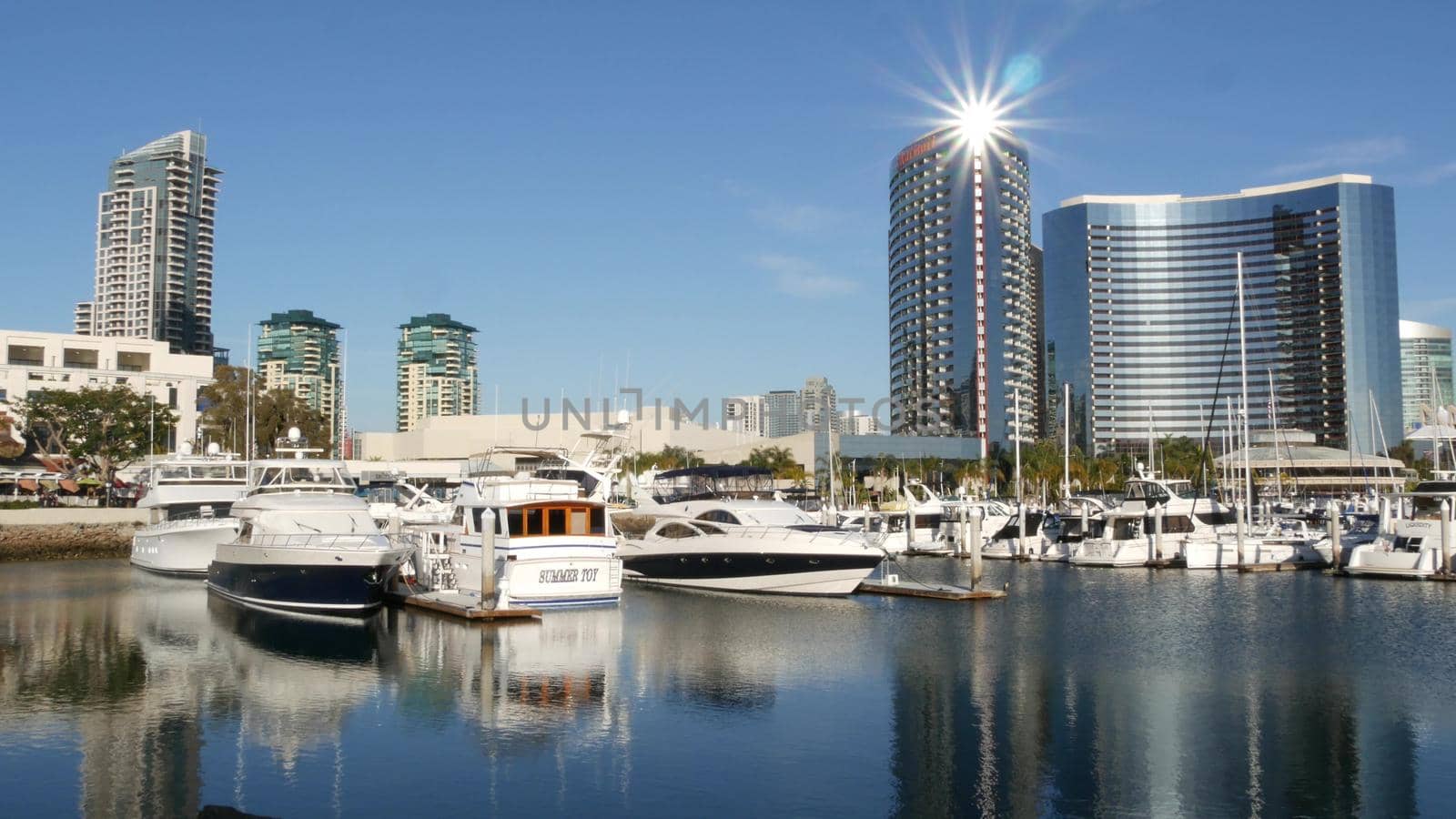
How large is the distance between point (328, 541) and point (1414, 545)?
1721 inches

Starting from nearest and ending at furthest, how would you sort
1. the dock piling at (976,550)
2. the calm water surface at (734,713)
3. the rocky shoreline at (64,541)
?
the calm water surface at (734,713) < the dock piling at (976,550) < the rocky shoreline at (64,541)

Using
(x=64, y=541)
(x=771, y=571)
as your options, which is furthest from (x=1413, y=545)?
(x=64, y=541)

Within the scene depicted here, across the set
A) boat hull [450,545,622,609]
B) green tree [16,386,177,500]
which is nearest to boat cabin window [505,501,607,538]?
boat hull [450,545,622,609]

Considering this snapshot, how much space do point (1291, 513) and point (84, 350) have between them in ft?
349

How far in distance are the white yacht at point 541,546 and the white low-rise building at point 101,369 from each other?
77290mm

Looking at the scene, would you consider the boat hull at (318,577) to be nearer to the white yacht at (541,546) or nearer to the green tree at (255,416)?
the white yacht at (541,546)

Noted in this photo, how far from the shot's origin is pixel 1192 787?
1650cm

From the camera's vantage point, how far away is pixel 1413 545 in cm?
4841

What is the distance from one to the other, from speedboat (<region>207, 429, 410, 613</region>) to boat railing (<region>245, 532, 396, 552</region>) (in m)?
0.03

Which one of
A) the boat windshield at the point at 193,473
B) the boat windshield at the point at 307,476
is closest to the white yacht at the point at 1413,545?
the boat windshield at the point at 307,476

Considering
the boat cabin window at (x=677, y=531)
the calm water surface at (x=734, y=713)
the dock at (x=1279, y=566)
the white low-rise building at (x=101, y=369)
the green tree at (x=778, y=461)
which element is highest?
the white low-rise building at (x=101, y=369)

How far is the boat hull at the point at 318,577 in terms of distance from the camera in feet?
110

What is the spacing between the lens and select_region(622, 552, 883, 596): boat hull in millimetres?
39719

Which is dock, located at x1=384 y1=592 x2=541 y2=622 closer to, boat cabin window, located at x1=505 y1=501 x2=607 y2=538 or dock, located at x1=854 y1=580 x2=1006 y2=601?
boat cabin window, located at x1=505 y1=501 x2=607 y2=538
